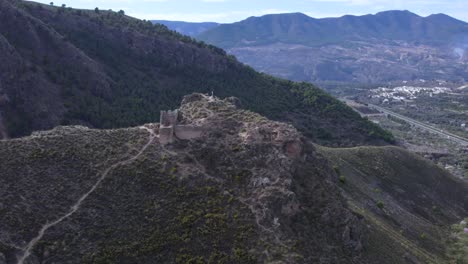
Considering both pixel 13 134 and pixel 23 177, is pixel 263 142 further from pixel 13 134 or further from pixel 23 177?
pixel 13 134

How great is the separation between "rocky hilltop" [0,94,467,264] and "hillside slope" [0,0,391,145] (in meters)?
35.5

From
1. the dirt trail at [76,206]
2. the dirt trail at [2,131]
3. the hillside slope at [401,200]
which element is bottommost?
the hillside slope at [401,200]

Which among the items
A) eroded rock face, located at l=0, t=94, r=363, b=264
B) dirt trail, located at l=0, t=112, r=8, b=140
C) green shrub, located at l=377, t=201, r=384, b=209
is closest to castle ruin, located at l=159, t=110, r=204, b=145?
eroded rock face, located at l=0, t=94, r=363, b=264

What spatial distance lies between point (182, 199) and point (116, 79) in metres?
65.1

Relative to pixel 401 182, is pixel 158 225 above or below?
above

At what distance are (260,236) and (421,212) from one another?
39899 millimetres

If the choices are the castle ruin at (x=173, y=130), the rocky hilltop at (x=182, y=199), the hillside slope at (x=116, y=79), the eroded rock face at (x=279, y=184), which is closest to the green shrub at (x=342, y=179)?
the rocky hilltop at (x=182, y=199)

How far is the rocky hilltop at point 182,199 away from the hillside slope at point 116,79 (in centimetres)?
3552

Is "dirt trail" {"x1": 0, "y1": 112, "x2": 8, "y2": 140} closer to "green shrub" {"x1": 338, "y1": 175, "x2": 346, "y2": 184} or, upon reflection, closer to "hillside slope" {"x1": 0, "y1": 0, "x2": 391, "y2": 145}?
"hillside slope" {"x1": 0, "y1": 0, "x2": 391, "y2": 145}

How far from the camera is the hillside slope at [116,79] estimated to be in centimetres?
7844

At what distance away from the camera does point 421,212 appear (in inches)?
2692

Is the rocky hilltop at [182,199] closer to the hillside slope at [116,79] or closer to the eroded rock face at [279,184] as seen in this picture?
the eroded rock face at [279,184]

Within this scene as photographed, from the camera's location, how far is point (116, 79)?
9906 cm

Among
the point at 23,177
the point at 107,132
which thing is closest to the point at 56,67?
the point at 107,132
